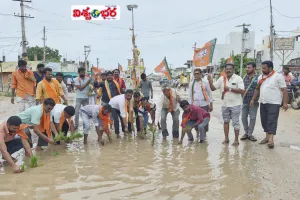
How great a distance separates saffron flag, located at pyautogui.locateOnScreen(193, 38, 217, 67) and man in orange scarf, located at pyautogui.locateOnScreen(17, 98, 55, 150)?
4.61 meters

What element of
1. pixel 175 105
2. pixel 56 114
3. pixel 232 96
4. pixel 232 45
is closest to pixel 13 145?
pixel 56 114

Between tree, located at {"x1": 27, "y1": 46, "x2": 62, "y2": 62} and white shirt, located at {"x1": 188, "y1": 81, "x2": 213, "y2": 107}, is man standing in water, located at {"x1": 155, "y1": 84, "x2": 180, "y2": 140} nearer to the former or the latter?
white shirt, located at {"x1": 188, "y1": 81, "x2": 213, "y2": 107}

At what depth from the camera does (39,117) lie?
17.7 ft

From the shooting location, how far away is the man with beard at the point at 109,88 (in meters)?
8.28

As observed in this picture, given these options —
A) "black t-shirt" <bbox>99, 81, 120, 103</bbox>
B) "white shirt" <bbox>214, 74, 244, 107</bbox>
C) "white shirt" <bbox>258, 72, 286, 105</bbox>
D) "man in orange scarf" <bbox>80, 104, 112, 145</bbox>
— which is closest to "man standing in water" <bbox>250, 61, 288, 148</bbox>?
"white shirt" <bbox>258, 72, 286, 105</bbox>

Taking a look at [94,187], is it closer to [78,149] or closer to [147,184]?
[147,184]

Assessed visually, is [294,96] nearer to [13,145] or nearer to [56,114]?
[56,114]

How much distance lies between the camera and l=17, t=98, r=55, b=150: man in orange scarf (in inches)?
211

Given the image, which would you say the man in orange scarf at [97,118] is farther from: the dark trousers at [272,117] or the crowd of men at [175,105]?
the dark trousers at [272,117]

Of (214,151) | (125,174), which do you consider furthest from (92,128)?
(125,174)

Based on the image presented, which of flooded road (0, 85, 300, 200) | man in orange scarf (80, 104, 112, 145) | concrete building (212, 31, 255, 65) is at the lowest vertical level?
flooded road (0, 85, 300, 200)

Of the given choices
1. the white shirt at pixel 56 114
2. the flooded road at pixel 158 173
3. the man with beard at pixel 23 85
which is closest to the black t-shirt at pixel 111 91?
the man with beard at pixel 23 85

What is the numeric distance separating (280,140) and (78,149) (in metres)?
4.28

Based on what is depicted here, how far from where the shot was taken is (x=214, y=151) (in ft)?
19.7
